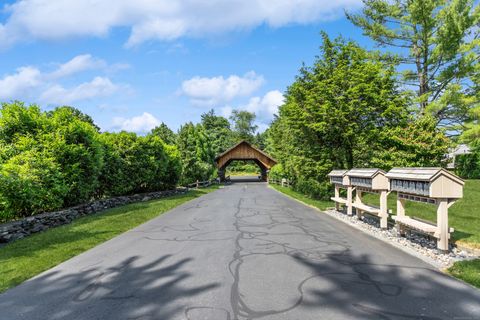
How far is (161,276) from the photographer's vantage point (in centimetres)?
559

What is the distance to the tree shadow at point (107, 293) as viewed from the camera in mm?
4180

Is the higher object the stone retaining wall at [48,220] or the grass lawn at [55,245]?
the stone retaining wall at [48,220]

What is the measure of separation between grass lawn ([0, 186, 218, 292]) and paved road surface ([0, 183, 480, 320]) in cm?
→ 36

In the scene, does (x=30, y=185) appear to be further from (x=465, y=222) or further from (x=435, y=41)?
(x=435, y=41)

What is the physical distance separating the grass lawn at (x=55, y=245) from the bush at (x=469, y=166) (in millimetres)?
27713

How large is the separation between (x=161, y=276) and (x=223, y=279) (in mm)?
1137

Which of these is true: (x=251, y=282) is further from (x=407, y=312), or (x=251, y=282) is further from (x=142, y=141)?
(x=142, y=141)

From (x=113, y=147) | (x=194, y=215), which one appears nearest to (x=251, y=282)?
(x=194, y=215)

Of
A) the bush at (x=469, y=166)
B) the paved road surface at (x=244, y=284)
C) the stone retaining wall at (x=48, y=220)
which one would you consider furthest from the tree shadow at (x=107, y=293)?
the bush at (x=469, y=166)

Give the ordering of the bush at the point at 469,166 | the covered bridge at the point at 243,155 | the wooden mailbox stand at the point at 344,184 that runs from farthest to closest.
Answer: the covered bridge at the point at 243,155 → the bush at the point at 469,166 → the wooden mailbox stand at the point at 344,184

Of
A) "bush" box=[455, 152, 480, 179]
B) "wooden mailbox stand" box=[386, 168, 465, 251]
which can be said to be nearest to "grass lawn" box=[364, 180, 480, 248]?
"wooden mailbox stand" box=[386, 168, 465, 251]

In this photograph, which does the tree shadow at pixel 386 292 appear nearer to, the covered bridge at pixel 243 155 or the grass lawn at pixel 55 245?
the grass lawn at pixel 55 245

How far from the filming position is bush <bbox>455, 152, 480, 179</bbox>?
2718cm

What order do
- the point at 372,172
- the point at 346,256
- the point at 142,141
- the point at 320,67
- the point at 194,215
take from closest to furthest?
the point at 346,256
the point at 372,172
the point at 194,215
the point at 320,67
the point at 142,141
